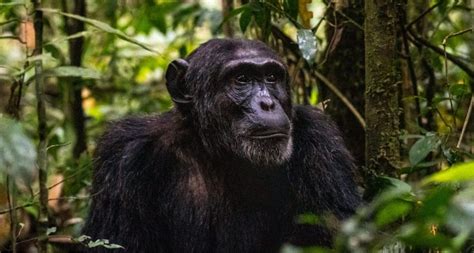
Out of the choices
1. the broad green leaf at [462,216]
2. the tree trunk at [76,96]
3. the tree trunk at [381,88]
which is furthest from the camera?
the tree trunk at [76,96]

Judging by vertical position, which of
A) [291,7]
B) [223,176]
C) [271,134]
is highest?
[291,7]

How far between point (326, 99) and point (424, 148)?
1.47 meters

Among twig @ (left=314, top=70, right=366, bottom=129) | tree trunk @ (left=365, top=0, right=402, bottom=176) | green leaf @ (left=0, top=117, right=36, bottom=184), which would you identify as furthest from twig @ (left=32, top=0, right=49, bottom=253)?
twig @ (left=314, top=70, right=366, bottom=129)

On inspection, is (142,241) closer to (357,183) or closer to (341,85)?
(357,183)

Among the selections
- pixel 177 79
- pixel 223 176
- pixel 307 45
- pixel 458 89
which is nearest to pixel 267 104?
pixel 307 45

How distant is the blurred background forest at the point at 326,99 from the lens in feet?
8.21

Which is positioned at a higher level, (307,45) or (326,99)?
(307,45)

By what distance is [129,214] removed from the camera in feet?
14.7

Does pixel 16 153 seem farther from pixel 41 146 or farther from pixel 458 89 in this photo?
pixel 458 89

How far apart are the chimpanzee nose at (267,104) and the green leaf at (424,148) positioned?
817mm

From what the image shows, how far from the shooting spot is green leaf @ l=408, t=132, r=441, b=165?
441cm

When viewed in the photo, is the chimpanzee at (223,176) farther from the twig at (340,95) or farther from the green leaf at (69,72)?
the twig at (340,95)

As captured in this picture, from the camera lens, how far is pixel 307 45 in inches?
180

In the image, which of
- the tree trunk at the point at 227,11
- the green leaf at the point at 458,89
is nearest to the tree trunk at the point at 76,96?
the tree trunk at the point at 227,11
